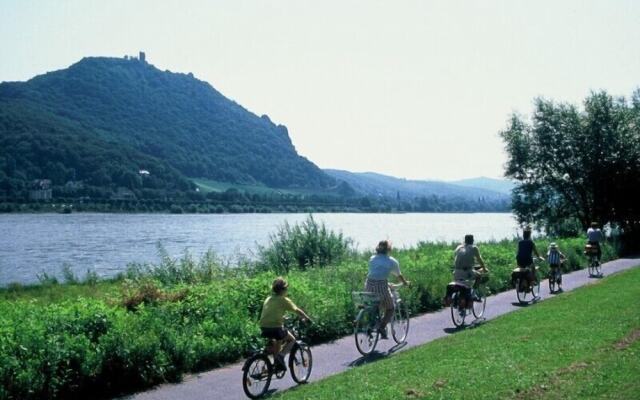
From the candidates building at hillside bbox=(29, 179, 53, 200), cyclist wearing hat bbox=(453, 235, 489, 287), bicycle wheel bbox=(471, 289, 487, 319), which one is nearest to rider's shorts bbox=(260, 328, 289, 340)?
cyclist wearing hat bbox=(453, 235, 489, 287)

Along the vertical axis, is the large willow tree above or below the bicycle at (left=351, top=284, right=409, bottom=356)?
above

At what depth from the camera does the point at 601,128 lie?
41.6 m

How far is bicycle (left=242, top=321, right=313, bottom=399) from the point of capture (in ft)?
27.6

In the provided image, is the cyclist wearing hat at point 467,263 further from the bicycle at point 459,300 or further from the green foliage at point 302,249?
the green foliage at point 302,249

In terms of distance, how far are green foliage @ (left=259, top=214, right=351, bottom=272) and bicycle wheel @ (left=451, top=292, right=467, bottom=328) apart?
9.42 m

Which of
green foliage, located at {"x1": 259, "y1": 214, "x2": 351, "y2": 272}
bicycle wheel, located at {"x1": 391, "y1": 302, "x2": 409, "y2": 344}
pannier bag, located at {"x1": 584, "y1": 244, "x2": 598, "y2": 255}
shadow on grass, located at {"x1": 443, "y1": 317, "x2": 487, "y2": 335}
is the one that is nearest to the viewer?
bicycle wheel, located at {"x1": 391, "y1": 302, "x2": 409, "y2": 344}

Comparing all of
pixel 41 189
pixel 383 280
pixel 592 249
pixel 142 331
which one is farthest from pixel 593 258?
pixel 41 189

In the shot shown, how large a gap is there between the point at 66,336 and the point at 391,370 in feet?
15.8

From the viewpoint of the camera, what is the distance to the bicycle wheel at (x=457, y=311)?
46.6ft

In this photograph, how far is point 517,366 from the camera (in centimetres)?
897

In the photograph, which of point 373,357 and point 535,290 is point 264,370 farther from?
point 535,290

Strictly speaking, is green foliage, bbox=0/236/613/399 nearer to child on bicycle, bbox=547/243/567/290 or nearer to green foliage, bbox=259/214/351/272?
child on bicycle, bbox=547/243/567/290

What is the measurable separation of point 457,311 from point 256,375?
7125 mm

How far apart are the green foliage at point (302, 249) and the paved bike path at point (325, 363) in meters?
7.66
